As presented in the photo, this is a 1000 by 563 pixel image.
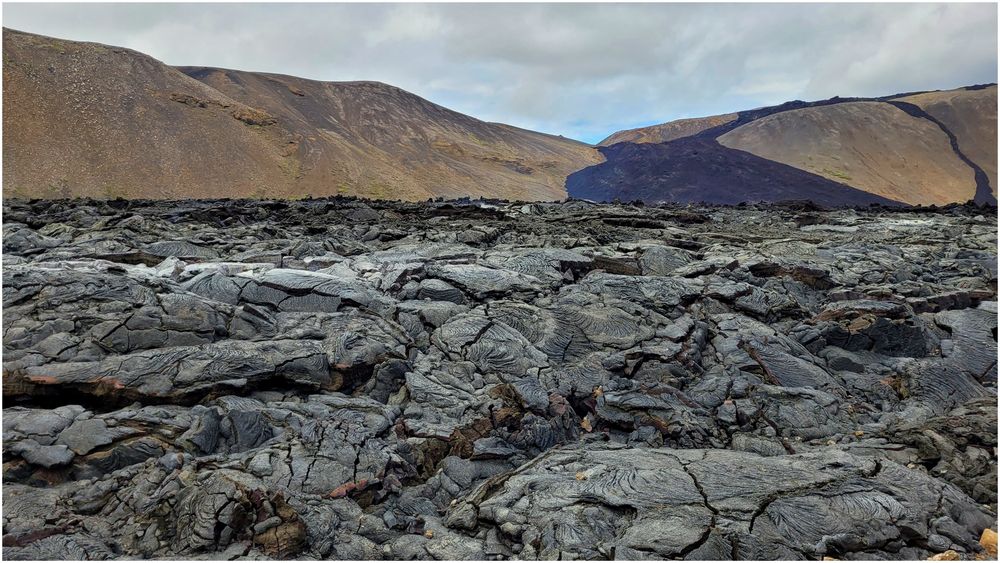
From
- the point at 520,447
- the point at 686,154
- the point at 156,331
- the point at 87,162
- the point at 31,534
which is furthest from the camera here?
the point at 686,154

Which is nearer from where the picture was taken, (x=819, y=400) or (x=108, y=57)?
(x=819, y=400)

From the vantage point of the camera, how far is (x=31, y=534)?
452 centimetres

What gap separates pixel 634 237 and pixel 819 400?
7.86 m

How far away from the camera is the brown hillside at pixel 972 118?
178 feet

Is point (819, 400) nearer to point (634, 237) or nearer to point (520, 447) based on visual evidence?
point (520, 447)

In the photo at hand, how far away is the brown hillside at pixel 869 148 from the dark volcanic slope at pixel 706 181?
3878 mm

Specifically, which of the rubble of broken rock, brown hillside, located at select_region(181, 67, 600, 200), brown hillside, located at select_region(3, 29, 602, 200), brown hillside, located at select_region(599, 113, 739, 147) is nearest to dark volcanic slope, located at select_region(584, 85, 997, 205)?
brown hillside, located at select_region(181, 67, 600, 200)

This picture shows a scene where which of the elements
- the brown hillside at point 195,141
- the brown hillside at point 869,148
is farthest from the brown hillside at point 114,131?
the brown hillside at point 869,148

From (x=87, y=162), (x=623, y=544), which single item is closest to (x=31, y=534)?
(x=623, y=544)

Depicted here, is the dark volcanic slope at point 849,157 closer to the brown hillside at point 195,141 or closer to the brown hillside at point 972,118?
the brown hillside at point 972,118

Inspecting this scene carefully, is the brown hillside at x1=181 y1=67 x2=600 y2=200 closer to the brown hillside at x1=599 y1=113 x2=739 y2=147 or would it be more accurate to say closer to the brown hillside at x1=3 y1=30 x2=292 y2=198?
the brown hillside at x1=3 y1=30 x2=292 y2=198

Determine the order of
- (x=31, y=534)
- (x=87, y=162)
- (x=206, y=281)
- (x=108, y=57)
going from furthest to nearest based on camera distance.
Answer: (x=108, y=57) < (x=87, y=162) < (x=206, y=281) < (x=31, y=534)

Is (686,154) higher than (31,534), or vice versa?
(686,154)

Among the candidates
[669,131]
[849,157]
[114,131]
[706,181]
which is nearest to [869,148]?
[849,157]
